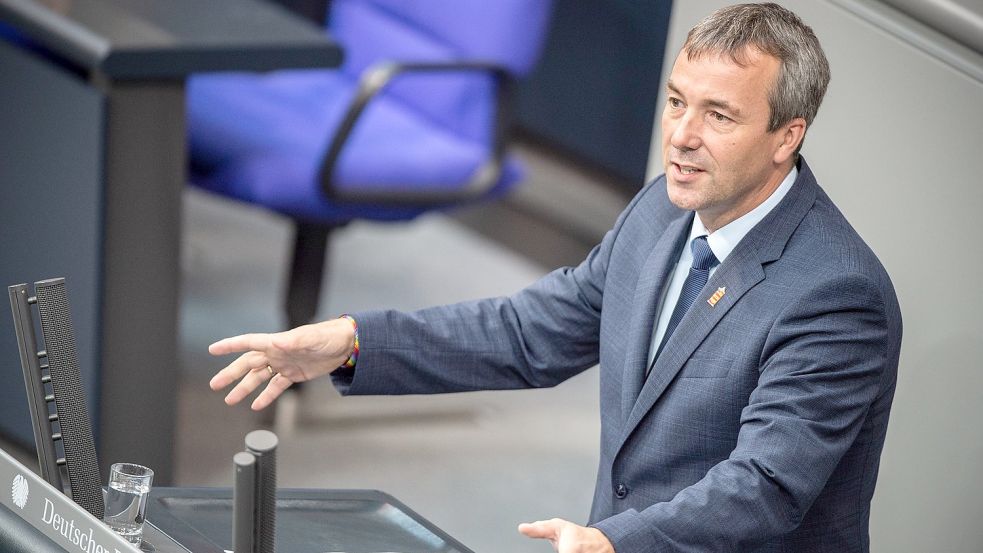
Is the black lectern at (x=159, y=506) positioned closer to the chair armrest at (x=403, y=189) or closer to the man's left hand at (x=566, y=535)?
the man's left hand at (x=566, y=535)

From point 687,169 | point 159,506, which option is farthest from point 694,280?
point 159,506

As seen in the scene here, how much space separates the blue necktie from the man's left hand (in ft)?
1.36

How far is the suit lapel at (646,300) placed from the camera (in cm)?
189

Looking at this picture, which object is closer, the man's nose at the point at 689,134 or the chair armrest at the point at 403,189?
the man's nose at the point at 689,134

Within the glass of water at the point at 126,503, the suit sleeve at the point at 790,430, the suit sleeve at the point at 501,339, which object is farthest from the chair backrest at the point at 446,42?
the glass of water at the point at 126,503

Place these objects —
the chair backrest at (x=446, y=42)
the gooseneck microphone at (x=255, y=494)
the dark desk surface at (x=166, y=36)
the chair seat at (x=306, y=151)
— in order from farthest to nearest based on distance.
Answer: the chair backrest at (x=446, y=42) → the chair seat at (x=306, y=151) → the dark desk surface at (x=166, y=36) → the gooseneck microphone at (x=255, y=494)

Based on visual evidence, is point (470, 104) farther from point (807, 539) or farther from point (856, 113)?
point (807, 539)

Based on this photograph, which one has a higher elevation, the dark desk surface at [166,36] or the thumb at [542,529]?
the dark desk surface at [166,36]

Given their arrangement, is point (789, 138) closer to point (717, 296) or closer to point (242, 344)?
point (717, 296)

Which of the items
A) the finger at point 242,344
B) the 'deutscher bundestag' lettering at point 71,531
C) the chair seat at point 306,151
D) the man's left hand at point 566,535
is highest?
the finger at point 242,344

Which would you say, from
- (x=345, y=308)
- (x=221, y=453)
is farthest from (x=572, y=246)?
(x=221, y=453)

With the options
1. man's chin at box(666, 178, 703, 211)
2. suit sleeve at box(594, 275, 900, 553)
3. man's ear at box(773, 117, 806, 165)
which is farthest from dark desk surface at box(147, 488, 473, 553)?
man's ear at box(773, 117, 806, 165)

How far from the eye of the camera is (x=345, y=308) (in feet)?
14.6

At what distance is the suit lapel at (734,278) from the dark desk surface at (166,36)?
154cm
